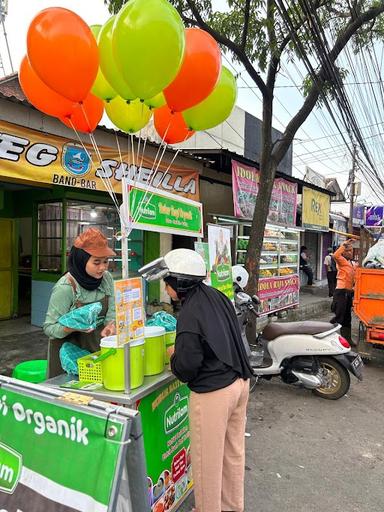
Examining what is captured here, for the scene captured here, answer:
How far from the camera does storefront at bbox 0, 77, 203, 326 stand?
467 cm

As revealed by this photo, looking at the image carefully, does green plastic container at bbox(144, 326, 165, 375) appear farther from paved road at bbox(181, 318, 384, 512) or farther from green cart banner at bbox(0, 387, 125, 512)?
paved road at bbox(181, 318, 384, 512)

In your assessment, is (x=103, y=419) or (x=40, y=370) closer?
(x=103, y=419)

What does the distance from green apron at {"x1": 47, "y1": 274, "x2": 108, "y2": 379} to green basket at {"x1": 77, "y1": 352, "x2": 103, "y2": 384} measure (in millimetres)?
394

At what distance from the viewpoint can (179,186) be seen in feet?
22.7

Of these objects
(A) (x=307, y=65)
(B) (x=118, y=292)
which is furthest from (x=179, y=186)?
(B) (x=118, y=292)

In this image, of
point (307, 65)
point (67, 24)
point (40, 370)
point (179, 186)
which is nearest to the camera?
point (67, 24)

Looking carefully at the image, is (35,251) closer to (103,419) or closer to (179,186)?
(179,186)

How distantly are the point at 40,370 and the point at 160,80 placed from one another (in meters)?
2.19

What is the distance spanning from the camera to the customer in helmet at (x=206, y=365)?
82.9 inches

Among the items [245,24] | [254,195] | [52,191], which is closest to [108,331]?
[52,191]

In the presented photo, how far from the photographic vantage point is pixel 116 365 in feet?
7.09

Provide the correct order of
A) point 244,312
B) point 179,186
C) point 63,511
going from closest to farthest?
point 63,511
point 244,312
point 179,186

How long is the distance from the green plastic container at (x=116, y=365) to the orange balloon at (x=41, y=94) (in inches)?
71.0

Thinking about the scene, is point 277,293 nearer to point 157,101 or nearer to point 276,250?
point 276,250
